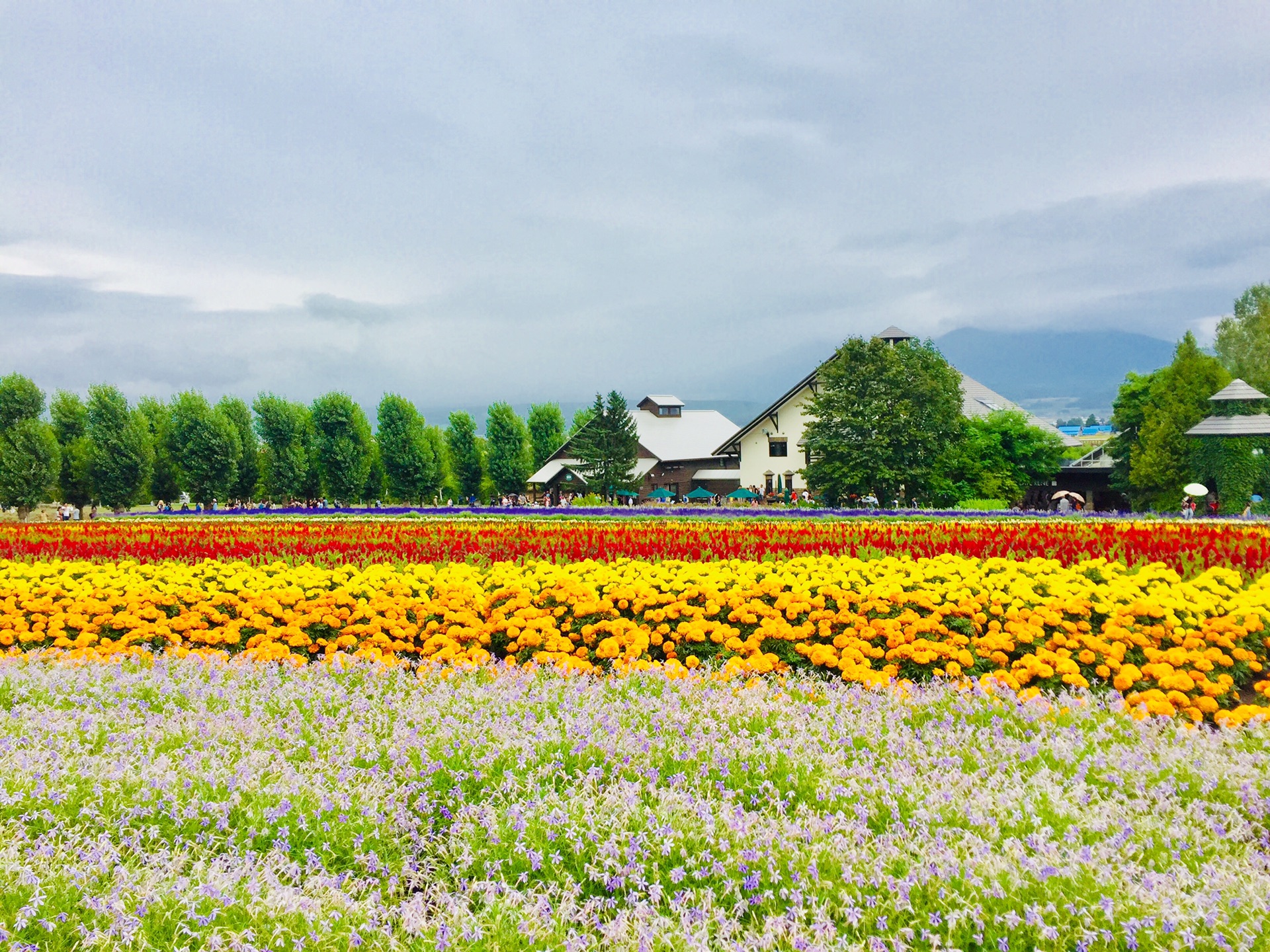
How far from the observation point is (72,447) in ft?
214

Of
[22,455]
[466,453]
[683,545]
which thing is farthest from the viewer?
[466,453]

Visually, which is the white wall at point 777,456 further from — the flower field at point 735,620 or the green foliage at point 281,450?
→ the flower field at point 735,620

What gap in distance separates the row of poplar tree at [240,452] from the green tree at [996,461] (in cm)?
2539

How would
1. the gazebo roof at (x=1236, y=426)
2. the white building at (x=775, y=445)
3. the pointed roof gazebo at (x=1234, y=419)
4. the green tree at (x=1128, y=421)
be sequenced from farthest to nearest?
the white building at (x=775, y=445)
the green tree at (x=1128, y=421)
the pointed roof gazebo at (x=1234, y=419)
the gazebo roof at (x=1236, y=426)

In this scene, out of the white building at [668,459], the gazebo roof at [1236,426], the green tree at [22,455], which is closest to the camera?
the gazebo roof at [1236,426]

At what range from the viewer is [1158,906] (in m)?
3.42

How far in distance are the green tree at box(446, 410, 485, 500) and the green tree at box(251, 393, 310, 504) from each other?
1264 cm

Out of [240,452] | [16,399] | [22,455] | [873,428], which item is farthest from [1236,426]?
[16,399]

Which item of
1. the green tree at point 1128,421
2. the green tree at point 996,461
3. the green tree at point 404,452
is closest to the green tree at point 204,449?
the green tree at point 404,452

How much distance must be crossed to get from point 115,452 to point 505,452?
30493 millimetres

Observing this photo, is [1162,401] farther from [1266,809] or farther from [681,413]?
[1266,809]

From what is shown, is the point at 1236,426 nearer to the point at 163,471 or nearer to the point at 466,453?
the point at 466,453

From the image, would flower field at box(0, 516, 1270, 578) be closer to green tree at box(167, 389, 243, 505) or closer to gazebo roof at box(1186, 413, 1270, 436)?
gazebo roof at box(1186, 413, 1270, 436)

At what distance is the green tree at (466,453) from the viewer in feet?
246
